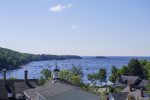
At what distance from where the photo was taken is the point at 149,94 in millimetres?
65375

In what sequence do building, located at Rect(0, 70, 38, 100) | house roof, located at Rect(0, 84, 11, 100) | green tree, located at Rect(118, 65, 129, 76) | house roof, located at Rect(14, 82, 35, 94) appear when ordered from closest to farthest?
1. house roof, located at Rect(0, 84, 11, 100)
2. building, located at Rect(0, 70, 38, 100)
3. house roof, located at Rect(14, 82, 35, 94)
4. green tree, located at Rect(118, 65, 129, 76)

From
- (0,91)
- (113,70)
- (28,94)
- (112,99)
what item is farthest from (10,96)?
(113,70)

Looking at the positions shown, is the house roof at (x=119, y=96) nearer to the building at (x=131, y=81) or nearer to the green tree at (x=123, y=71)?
the building at (x=131, y=81)

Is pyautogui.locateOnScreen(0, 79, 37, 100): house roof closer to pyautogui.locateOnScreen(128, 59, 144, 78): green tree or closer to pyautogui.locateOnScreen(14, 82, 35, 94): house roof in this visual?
pyautogui.locateOnScreen(14, 82, 35, 94): house roof

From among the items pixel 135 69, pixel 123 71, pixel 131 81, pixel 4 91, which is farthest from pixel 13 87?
pixel 135 69

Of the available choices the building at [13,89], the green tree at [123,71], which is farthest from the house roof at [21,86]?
the green tree at [123,71]

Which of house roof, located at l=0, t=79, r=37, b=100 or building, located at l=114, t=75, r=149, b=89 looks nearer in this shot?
house roof, located at l=0, t=79, r=37, b=100

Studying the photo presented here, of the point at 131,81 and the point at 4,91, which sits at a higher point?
the point at 4,91

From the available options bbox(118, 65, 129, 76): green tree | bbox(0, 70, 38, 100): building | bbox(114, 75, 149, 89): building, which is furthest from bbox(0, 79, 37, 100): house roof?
bbox(118, 65, 129, 76): green tree

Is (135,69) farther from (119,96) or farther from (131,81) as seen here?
(119,96)

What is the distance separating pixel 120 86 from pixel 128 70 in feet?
72.1

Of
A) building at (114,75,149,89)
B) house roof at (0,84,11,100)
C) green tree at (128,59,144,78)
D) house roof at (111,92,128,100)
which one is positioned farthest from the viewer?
green tree at (128,59,144,78)

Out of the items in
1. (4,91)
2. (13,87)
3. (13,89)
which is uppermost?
(13,87)

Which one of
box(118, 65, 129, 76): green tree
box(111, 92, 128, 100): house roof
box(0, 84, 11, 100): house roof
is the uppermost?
box(118, 65, 129, 76): green tree
